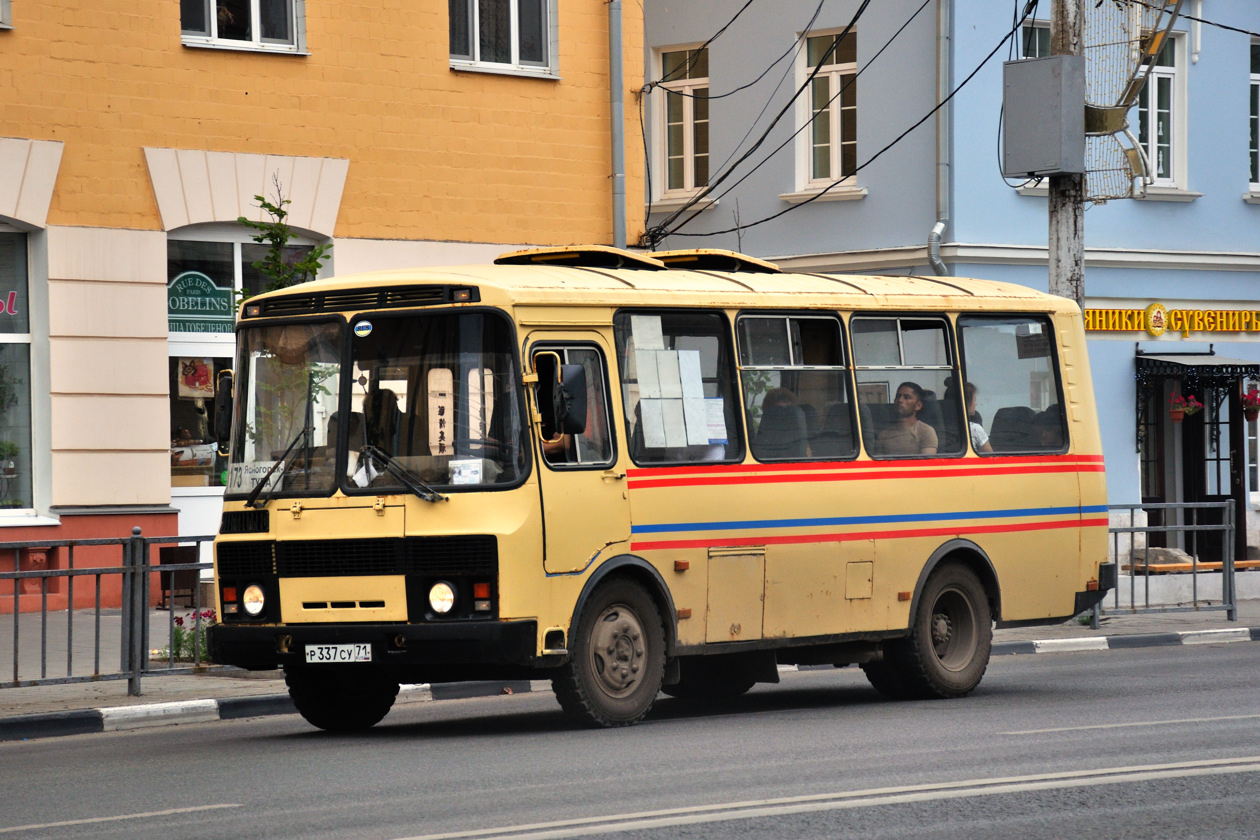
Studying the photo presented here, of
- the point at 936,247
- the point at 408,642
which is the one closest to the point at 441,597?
the point at 408,642

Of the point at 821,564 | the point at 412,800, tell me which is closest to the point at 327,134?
the point at 821,564

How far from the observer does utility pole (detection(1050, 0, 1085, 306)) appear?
60.6 feet

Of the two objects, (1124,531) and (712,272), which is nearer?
(712,272)

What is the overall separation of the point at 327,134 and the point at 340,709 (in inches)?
385

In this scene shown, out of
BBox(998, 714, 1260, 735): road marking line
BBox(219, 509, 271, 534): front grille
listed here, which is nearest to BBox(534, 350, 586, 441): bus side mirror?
BBox(219, 509, 271, 534): front grille

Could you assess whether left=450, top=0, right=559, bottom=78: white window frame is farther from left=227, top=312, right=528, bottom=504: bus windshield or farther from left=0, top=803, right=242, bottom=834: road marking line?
left=0, top=803, right=242, bottom=834: road marking line

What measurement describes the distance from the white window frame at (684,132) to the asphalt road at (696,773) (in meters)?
15.0

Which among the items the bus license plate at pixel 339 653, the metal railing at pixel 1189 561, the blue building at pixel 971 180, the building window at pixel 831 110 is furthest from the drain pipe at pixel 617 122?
the bus license plate at pixel 339 653

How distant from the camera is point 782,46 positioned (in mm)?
26016

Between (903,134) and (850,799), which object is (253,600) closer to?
(850,799)

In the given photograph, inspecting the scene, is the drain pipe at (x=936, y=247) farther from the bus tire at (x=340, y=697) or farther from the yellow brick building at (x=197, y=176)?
the bus tire at (x=340, y=697)

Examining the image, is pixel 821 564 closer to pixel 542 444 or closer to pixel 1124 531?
pixel 542 444

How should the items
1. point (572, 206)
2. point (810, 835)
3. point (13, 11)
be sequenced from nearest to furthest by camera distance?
point (810, 835)
point (13, 11)
point (572, 206)

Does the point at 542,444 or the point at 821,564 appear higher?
the point at 542,444
